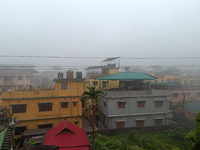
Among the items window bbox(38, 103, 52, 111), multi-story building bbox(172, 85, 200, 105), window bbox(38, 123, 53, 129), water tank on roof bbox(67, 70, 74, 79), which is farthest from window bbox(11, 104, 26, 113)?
multi-story building bbox(172, 85, 200, 105)

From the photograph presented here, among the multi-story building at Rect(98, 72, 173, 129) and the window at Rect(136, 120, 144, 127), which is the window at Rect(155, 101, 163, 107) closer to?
the multi-story building at Rect(98, 72, 173, 129)

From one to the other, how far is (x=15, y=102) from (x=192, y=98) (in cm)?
3536

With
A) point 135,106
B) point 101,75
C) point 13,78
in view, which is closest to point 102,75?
point 101,75

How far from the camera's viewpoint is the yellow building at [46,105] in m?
18.4

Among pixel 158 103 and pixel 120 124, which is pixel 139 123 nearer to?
pixel 120 124

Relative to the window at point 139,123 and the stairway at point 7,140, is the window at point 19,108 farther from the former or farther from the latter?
the window at point 139,123

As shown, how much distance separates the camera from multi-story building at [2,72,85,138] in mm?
18391

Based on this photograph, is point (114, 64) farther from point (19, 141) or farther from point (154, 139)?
point (19, 141)

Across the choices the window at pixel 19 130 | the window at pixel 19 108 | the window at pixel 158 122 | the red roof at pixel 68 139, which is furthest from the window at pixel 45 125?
the window at pixel 158 122

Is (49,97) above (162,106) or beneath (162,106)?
above

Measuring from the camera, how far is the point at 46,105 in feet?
63.4

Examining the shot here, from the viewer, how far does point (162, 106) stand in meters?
22.6

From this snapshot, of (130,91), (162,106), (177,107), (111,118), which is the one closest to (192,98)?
(177,107)

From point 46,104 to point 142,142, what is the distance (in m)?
13.1
